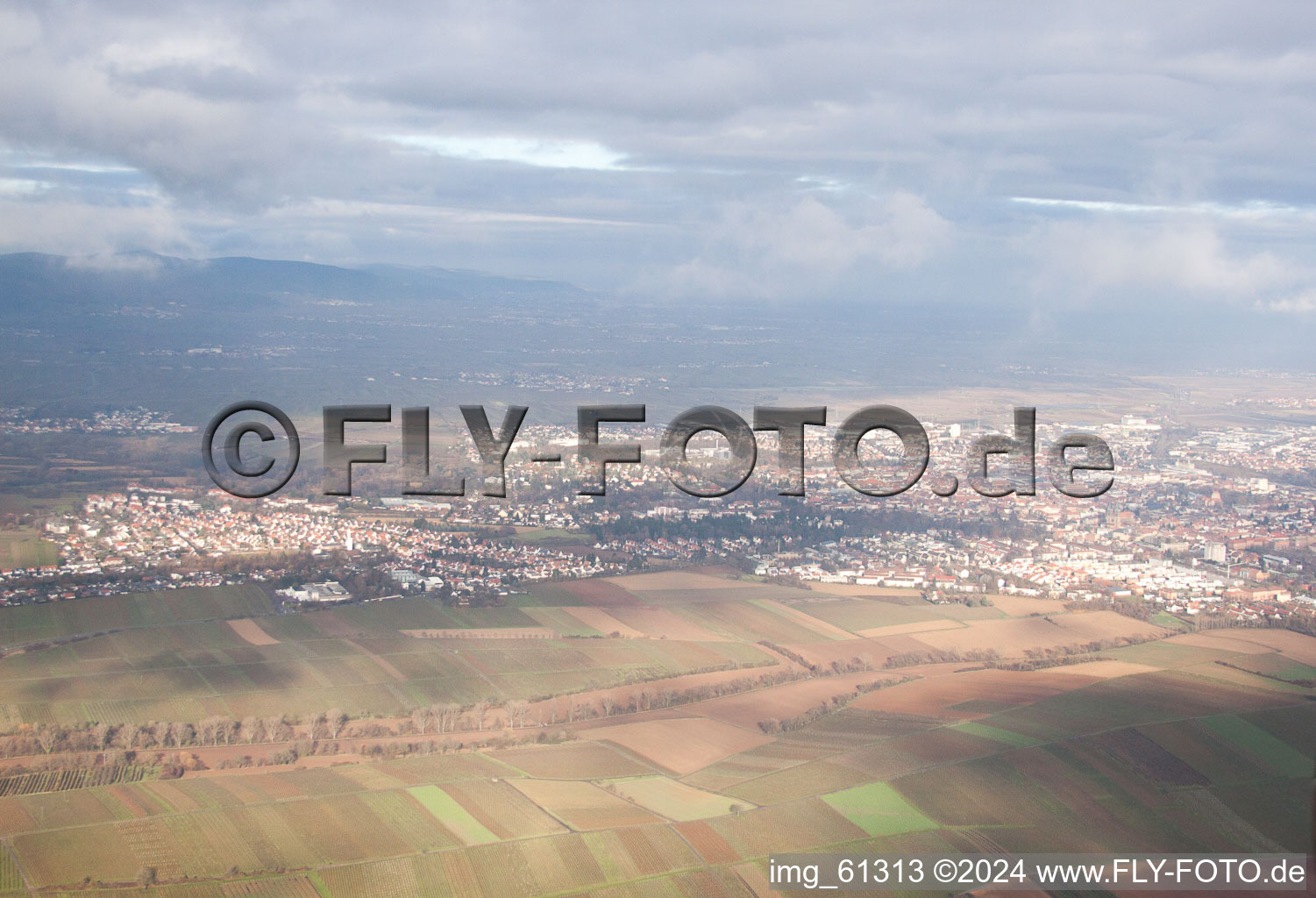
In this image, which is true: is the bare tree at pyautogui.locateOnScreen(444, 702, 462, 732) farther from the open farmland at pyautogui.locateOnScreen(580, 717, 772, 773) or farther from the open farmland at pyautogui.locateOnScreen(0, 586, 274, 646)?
the open farmland at pyautogui.locateOnScreen(0, 586, 274, 646)

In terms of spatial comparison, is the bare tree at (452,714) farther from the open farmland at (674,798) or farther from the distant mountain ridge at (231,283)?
Answer: the distant mountain ridge at (231,283)

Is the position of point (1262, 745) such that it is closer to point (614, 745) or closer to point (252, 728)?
point (614, 745)

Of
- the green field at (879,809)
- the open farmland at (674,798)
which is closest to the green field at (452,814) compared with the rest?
the open farmland at (674,798)

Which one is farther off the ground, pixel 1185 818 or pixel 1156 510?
pixel 1156 510

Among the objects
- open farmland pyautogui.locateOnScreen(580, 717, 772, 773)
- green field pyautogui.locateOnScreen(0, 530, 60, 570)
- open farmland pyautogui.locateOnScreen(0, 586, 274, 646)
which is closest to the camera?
open farmland pyautogui.locateOnScreen(580, 717, 772, 773)

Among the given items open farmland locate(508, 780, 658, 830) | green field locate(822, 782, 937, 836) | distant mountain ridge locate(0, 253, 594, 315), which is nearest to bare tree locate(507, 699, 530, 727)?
open farmland locate(508, 780, 658, 830)

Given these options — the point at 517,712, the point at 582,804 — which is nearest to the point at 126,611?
the point at 517,712

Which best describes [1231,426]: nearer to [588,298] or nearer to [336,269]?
[588,298]

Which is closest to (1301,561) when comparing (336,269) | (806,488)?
(806,488)

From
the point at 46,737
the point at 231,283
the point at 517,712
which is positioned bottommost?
the point at 517,712

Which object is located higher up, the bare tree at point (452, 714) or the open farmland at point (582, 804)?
the bare tree at point (452, 714)

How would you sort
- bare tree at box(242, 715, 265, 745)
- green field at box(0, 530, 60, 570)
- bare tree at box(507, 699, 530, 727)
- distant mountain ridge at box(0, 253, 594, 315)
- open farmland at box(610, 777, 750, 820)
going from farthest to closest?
distant mountain ridge at box(0, 253, 594, 315), green field at box(0, 530, 60, 570), bare tree at box(507, 699, 530, 727), bare tree at box(242, 715, 265, 745), open farmland at box(610, 777, 750, 820)
